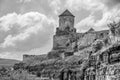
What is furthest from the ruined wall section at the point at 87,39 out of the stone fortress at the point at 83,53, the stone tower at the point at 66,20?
the stone tower at the point at 66,20

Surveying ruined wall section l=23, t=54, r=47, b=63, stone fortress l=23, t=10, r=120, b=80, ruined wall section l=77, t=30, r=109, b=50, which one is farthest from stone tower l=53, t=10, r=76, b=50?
ruined wall section l=77, t=30, r=109, b=50

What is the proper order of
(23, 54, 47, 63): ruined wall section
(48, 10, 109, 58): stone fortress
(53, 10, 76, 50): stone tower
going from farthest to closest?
(53, 10, 76, 50): stone tower < (23, 54, 47, 63): ruined wall section < (48, 10, 109, 58): stone fortress

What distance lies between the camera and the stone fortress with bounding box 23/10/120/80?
5794 cm

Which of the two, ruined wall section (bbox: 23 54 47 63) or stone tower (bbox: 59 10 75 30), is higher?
stone tower (bbox: 59 10 75 30)

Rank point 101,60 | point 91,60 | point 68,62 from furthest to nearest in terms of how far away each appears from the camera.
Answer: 1. point 68,62
2. point 91,60
3. point 101,60

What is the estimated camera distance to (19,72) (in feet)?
335

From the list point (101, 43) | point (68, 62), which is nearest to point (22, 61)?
point (68, 62)

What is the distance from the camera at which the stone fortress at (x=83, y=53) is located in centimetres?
5794

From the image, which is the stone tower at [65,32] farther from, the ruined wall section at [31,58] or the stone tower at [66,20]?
the ruined wall section at [31,58]

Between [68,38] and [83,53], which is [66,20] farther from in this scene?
[83,53]

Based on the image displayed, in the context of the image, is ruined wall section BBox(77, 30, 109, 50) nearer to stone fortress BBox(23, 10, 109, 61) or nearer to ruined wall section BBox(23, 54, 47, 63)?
stone fortress BBox(23, 10, 109, 61)

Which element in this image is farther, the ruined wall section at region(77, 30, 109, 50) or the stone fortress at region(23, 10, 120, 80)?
the ruined wall section at region(77, 30, 109, 50)

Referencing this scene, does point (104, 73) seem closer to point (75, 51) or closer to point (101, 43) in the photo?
point (101, 43)

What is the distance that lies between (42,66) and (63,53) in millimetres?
6975
